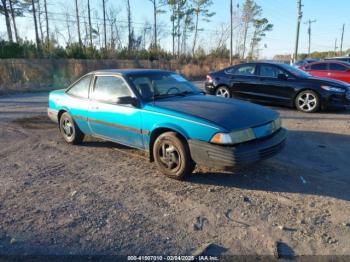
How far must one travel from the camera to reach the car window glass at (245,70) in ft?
32.0

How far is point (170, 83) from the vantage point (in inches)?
Result: 205

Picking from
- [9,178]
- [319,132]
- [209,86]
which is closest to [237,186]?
[9,178]

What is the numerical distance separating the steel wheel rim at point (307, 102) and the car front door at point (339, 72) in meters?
A: 4.99

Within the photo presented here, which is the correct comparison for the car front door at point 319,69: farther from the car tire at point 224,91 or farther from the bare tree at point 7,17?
the bare tree at point 7,17

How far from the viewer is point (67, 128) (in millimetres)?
6086

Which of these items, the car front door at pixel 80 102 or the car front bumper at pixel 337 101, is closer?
the car front door at pixel 80 102

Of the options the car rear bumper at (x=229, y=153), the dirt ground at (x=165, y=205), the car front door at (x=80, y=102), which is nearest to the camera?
the dirt ground at (x=165, y=205)

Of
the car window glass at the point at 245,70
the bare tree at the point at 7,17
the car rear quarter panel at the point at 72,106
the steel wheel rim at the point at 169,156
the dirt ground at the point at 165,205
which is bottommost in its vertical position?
the dirt ground at the point at 165,205

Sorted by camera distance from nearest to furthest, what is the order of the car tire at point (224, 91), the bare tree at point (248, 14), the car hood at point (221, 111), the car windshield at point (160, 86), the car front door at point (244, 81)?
the car hood at point (221, 111), the car windshield at point (160, 86), the car front door at point (244, 81), the car tire at point (224, 91), the bare tree at point (248, 14)

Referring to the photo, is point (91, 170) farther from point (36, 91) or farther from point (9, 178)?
point (36, 91)

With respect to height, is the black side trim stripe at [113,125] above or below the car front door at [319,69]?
below

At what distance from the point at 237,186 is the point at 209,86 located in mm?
7065

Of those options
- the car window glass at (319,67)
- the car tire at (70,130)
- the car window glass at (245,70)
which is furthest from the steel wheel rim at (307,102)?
the car tire at (70,130)

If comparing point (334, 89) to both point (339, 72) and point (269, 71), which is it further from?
point (339, 72)
